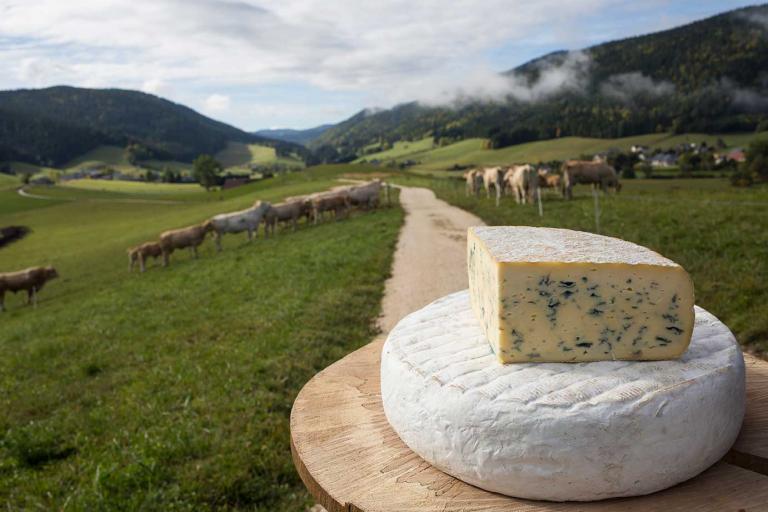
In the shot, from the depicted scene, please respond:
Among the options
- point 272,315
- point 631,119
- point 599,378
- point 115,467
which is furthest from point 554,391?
point 631,119

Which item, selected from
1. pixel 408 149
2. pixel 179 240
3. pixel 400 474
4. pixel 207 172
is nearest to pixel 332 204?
pixel 179 240

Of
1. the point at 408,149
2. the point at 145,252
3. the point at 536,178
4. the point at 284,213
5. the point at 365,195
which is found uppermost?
the point at 408,149

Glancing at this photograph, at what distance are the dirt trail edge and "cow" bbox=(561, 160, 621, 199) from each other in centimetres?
653

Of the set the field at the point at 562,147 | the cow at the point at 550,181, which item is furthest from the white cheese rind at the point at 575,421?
the field at the point at 562,147

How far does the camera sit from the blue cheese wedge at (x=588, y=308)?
2.21 m

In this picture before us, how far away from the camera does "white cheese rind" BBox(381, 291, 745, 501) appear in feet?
6.06

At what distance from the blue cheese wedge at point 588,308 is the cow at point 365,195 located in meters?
26.3

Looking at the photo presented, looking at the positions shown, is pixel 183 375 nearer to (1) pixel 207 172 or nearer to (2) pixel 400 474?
(2) pixel 400 474

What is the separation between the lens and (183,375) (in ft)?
26.4

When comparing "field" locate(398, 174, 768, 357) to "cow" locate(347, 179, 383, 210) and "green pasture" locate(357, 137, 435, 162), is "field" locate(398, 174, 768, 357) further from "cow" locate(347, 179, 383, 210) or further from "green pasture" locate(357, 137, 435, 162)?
"green pasture" locate(357, 137, 435, 162)

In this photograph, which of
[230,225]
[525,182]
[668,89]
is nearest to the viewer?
[525,182]

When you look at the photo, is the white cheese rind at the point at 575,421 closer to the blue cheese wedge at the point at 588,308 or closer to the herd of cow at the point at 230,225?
the blue cheese wedge at the point at 588,308

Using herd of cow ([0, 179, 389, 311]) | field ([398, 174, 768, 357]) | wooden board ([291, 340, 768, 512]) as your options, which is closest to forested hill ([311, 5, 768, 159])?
herd of cow ([0, 179, 389, 311])

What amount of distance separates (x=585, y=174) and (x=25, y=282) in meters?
28.0
